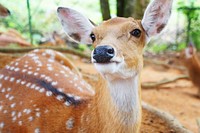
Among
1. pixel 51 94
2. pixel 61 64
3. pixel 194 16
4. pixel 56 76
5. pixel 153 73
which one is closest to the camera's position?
pixel 51 94

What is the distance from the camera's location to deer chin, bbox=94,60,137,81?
2.60 metres

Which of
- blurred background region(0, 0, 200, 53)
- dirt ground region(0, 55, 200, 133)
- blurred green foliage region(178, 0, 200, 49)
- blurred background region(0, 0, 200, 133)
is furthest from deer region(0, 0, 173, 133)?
blurred green foliage region(178, 0, 200, 49)

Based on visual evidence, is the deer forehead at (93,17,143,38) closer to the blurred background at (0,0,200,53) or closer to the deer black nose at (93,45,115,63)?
the deer black nose at (93,45,115,63)

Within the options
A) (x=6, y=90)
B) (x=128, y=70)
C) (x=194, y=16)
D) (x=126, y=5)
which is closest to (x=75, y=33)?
(x=128, y=70)

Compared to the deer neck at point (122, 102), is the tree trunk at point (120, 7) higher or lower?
higher

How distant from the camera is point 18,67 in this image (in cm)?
420

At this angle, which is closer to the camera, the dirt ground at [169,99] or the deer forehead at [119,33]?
the deer forehead at [119,33]

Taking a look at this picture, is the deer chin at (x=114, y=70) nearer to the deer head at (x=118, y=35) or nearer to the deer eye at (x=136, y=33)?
the deer head at (x=118, y=35)

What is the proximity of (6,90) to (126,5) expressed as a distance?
223 cm

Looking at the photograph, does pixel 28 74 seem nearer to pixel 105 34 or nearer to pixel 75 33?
pixel 75 33

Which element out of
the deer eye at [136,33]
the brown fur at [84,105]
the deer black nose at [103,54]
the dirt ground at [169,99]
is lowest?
the dirt ground at [169,99]

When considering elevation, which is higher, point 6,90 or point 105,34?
point 105,34

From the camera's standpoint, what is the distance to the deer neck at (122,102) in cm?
293

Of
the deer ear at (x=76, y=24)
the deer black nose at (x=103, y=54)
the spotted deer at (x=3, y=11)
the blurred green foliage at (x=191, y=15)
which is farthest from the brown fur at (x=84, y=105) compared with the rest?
the blurred green foliage at (x=191, y=15)
